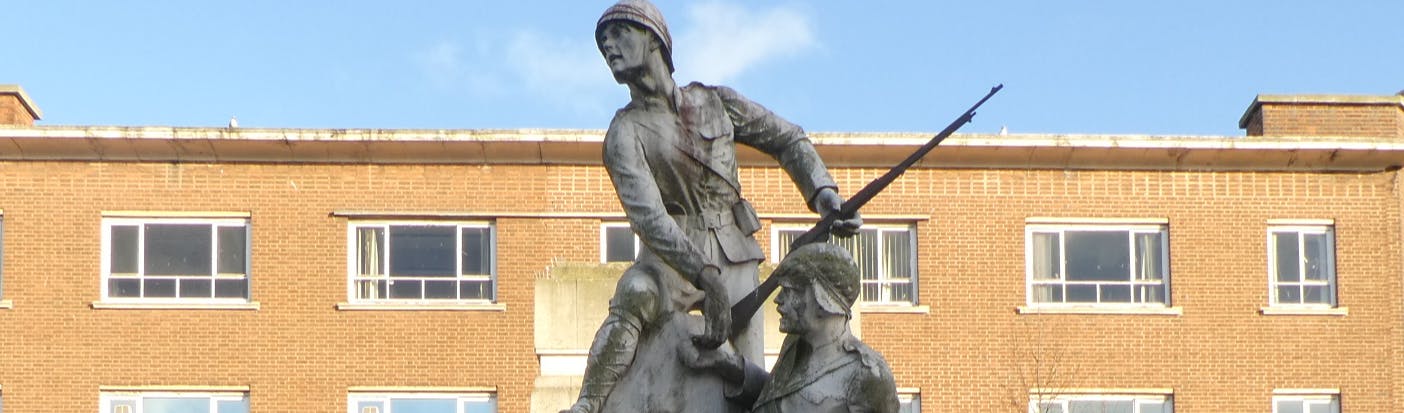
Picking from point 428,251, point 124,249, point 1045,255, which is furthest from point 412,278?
point 1045,255

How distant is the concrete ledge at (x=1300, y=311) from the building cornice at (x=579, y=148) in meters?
2.22

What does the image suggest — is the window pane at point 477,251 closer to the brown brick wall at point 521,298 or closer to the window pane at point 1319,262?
the brown brick wall at point 521,298

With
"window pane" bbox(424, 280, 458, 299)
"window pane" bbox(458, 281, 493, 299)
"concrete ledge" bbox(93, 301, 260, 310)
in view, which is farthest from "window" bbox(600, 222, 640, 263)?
"concrete ledge" bbox(93, 301, 260, 310)

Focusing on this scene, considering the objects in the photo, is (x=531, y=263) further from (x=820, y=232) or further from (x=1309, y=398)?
(x=820, y=232)

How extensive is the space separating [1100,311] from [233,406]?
44.5 ft

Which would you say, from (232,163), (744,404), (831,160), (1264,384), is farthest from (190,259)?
(744,404)

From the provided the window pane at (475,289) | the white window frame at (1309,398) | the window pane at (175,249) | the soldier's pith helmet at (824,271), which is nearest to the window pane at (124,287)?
the window pane at (175,249)

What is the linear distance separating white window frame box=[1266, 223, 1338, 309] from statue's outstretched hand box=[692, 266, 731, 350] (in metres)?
34.0

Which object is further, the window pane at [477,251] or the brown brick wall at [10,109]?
the brown brick wall at [10,109]

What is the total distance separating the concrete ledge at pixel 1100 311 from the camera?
146ft

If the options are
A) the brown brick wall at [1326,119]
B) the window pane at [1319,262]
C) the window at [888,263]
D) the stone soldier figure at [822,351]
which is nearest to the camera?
the stone soldier figure at [822,351]

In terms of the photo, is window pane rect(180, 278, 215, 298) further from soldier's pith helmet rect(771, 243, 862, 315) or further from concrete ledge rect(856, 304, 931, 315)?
soldier's pith helmet rect(771, 243, 862, 315)

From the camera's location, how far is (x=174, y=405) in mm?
43500

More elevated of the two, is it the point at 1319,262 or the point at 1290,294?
the point at 1319,262
